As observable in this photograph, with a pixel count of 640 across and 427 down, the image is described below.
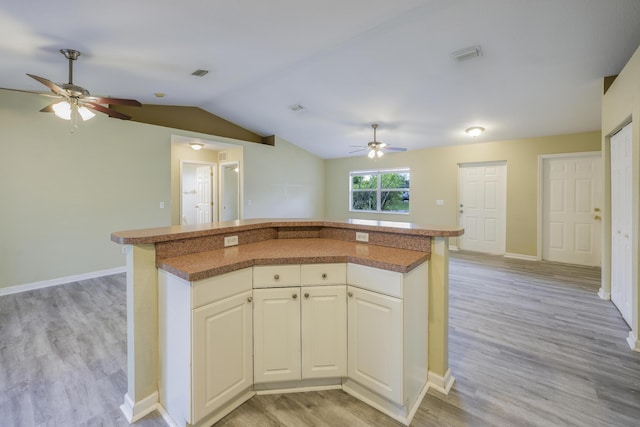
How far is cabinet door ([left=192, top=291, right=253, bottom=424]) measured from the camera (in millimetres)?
1418

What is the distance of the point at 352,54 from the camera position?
3.27m

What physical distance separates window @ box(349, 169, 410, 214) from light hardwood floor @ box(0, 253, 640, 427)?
3.77 metres

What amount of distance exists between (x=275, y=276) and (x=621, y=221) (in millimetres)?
3523

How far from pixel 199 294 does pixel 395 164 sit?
20.3 feet

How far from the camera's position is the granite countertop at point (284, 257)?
147 centimetres

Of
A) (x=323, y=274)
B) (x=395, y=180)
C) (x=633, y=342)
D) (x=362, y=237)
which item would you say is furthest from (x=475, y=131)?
(x=323, y=274)

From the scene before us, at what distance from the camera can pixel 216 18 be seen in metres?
2.44

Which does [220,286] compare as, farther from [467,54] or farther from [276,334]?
[467,54]

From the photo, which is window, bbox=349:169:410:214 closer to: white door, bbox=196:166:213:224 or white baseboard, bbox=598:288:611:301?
white door, bbox=196:166:213:224

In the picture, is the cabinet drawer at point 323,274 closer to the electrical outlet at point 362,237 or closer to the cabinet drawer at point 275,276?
the cabinet drawer at point 275,276

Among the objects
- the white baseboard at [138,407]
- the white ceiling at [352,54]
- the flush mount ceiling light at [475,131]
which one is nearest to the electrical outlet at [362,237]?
the white baseboard at [138,407]

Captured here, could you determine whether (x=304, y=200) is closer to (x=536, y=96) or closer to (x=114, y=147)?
(x=114, y=147)

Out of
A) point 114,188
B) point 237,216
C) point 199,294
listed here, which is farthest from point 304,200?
point 199,294

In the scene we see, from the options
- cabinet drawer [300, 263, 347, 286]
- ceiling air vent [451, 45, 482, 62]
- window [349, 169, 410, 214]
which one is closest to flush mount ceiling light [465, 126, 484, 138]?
window [349, 169, 410, 214]
